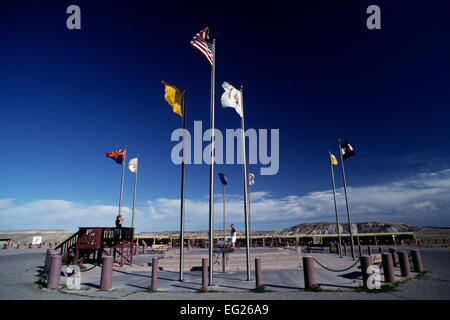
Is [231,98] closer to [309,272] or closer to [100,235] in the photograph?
[309,272]

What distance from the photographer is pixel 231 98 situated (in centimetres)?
1131

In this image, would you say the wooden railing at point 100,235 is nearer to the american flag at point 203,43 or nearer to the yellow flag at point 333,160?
the american flag at point 203,43

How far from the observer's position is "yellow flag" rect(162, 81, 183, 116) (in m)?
11.0

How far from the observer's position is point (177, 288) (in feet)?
28.1

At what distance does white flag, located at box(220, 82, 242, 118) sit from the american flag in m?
1.40

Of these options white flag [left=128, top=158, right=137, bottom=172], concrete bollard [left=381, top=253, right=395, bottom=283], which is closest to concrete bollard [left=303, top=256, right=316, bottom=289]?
concrete bollard [left=381, top=253, right=395, bottom=283]

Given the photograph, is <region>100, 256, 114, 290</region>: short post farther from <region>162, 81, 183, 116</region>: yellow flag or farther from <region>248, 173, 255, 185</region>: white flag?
<region>248, 173, 255, 185</region>: white flag

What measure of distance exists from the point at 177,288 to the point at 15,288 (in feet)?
19.2

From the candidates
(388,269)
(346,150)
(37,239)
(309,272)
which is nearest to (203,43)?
(309,272)

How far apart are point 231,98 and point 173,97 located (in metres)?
2.83

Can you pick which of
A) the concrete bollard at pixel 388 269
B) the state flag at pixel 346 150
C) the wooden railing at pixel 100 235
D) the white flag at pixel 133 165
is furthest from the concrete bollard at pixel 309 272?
the white flag at pixel 133 165

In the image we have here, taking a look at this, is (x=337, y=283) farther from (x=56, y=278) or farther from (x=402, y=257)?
(x=56, y=278)
